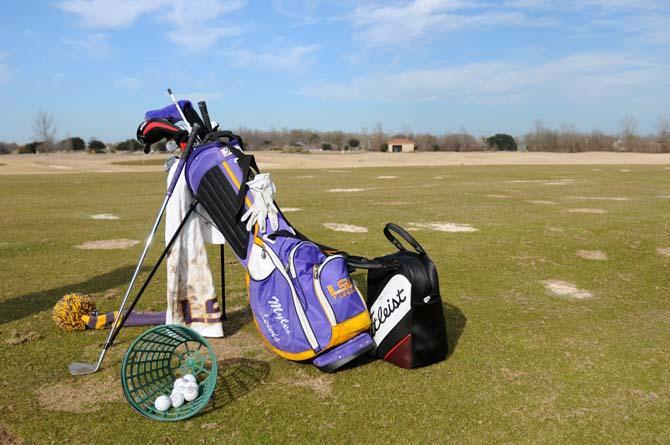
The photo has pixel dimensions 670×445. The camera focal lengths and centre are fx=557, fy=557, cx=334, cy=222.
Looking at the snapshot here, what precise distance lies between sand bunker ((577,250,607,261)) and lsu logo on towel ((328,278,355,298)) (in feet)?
20.3

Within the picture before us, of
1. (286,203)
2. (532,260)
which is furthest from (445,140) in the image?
(532,260)

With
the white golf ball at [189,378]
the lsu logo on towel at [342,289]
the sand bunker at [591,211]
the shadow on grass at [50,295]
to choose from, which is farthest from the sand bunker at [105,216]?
the sand bunker at [591,211]

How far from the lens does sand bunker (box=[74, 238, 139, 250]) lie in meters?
10.7

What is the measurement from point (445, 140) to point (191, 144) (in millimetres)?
103012

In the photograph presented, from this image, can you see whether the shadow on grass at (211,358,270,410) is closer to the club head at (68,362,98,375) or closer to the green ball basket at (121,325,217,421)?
the green ball basket at (121,325,217,421)

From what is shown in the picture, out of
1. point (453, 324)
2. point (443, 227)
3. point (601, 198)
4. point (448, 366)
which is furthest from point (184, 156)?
point (601, 198)

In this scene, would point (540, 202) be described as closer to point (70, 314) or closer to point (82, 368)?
point (70, 314)

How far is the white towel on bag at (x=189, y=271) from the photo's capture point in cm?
547

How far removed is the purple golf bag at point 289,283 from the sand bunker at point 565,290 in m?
→ 3.68

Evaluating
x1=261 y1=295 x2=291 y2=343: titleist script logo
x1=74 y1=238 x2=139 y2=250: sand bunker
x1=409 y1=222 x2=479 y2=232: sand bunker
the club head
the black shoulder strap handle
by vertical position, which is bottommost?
the club head

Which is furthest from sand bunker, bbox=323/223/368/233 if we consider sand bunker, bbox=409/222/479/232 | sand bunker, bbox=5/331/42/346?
sand bunker, bbox=5/331/42/346

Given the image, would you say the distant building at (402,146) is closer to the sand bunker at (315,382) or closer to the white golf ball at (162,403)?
the sand bunker at (315,382)

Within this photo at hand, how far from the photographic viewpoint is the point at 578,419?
13.1ft

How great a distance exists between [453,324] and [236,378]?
8.10 feet
